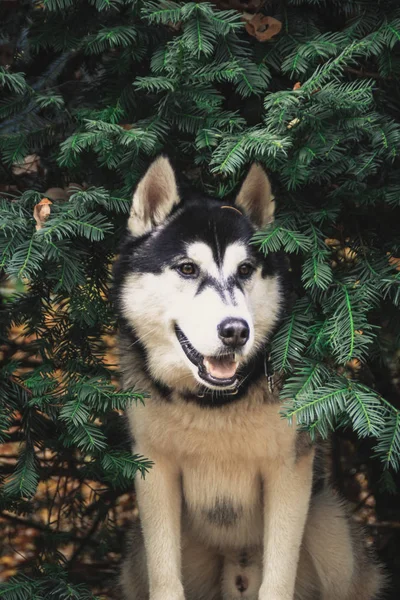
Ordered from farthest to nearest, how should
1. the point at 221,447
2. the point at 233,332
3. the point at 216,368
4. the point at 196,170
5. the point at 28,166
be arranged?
the point at 28,166, the point at 196,170, the point at 221,447, the point at 216,368, the point at 233,332

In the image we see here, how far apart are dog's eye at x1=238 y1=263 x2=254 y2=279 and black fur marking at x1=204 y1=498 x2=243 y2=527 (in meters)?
1.03

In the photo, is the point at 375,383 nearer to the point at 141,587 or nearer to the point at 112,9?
the point at 141,587

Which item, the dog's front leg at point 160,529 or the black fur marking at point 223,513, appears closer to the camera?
the dog's front leg at point 160,529

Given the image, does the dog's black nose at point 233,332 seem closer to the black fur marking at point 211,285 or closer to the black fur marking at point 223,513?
the black fur marking at point 211,285

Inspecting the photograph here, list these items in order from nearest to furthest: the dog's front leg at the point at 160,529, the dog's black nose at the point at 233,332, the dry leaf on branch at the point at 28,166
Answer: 1. the dog's black nose at the point at 233,332
2. the dog's front leg at the point at 160,529
3. the dry leaf on branch at the point at 28,166

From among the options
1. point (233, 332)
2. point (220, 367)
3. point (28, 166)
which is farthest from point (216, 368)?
point (28, 166)

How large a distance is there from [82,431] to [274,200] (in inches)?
50.1

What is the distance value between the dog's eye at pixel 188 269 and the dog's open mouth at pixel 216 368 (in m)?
0.29

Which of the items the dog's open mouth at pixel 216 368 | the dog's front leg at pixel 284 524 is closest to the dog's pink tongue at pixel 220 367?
the dog's open mouth at pixel 216 368

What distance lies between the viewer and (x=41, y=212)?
3537 millimetres

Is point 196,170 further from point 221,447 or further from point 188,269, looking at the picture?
point 221,447

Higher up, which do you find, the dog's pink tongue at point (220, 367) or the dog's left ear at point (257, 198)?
the dog's left ear at point (257, 198)

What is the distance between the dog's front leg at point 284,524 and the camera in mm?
3680

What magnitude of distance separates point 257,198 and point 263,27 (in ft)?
2.39
